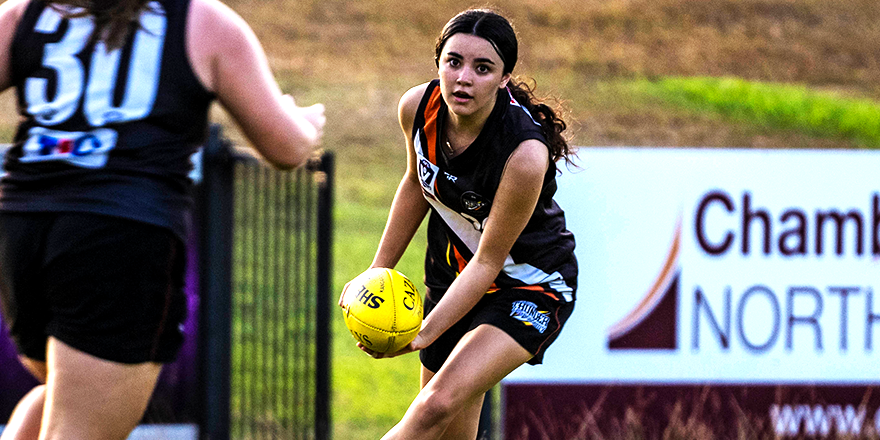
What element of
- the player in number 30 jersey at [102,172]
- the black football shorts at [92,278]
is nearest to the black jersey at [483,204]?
the player in number 30 jersey at [102,172]

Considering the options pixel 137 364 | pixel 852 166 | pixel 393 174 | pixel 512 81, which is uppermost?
pixel 512 81

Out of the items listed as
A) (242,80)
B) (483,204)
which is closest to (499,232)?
(483,204)

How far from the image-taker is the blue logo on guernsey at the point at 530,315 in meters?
3.51

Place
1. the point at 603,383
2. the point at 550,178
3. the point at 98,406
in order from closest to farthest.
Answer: the point at 98,406 → the point at 550,178 → the point at 603,383

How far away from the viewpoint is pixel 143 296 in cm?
222

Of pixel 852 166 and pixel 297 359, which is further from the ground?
pixel 852 166

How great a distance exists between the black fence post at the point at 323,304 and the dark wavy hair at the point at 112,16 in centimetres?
346

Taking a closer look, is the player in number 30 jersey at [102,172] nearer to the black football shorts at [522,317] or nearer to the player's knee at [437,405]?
the player's knee at [437,405]

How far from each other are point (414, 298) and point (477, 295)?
0.21 metres

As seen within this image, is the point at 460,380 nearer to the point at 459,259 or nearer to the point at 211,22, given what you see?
the point at 459,259

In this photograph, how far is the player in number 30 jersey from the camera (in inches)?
85.5

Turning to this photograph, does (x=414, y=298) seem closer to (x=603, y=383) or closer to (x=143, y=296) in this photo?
(x=143, y=296)

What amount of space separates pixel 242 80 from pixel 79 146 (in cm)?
38

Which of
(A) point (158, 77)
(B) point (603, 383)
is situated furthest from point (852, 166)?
(A) point (158, 77)
